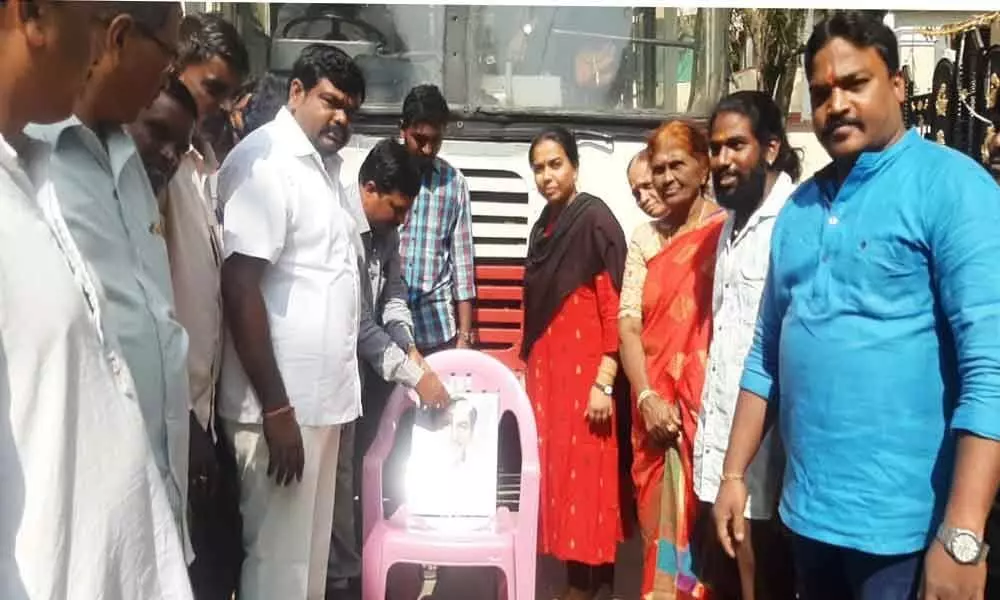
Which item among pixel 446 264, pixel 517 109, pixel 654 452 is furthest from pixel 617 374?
pixel 517 109

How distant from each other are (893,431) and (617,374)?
5.35 feet

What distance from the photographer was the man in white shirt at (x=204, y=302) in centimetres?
224

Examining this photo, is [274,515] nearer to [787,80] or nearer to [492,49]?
[492,49]

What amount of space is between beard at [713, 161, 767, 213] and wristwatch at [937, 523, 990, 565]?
1192 mm

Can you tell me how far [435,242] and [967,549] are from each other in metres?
2.49

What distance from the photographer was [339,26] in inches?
170

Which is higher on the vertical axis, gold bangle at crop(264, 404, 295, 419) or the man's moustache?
the man's moustache

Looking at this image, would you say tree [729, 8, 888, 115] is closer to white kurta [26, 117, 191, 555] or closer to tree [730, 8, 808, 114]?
tree [730, 8, 808, 114]

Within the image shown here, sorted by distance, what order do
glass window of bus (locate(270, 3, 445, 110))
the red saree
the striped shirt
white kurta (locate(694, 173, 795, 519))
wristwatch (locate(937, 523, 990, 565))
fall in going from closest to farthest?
wristwatch (locate(937, 523, 990, 565))
white kurta (locate(694, 173, 795, 519))
the red saree
the striped shirt
glass window of bus (locate(270, 3, 445, 110))

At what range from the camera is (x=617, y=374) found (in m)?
3.33

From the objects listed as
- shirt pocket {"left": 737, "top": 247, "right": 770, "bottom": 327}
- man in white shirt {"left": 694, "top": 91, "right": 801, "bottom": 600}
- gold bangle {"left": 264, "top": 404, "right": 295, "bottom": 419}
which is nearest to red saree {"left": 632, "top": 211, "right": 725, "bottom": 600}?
man in white shirt {"left": 694, "top": 91, "right": 801, "bottom": 600}

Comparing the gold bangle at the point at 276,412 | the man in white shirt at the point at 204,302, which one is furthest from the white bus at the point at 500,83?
the gold bangle at the point at 276,412

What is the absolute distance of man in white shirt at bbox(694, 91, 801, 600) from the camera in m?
2.52

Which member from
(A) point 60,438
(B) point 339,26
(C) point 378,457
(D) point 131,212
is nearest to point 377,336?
(C) point 378,457
